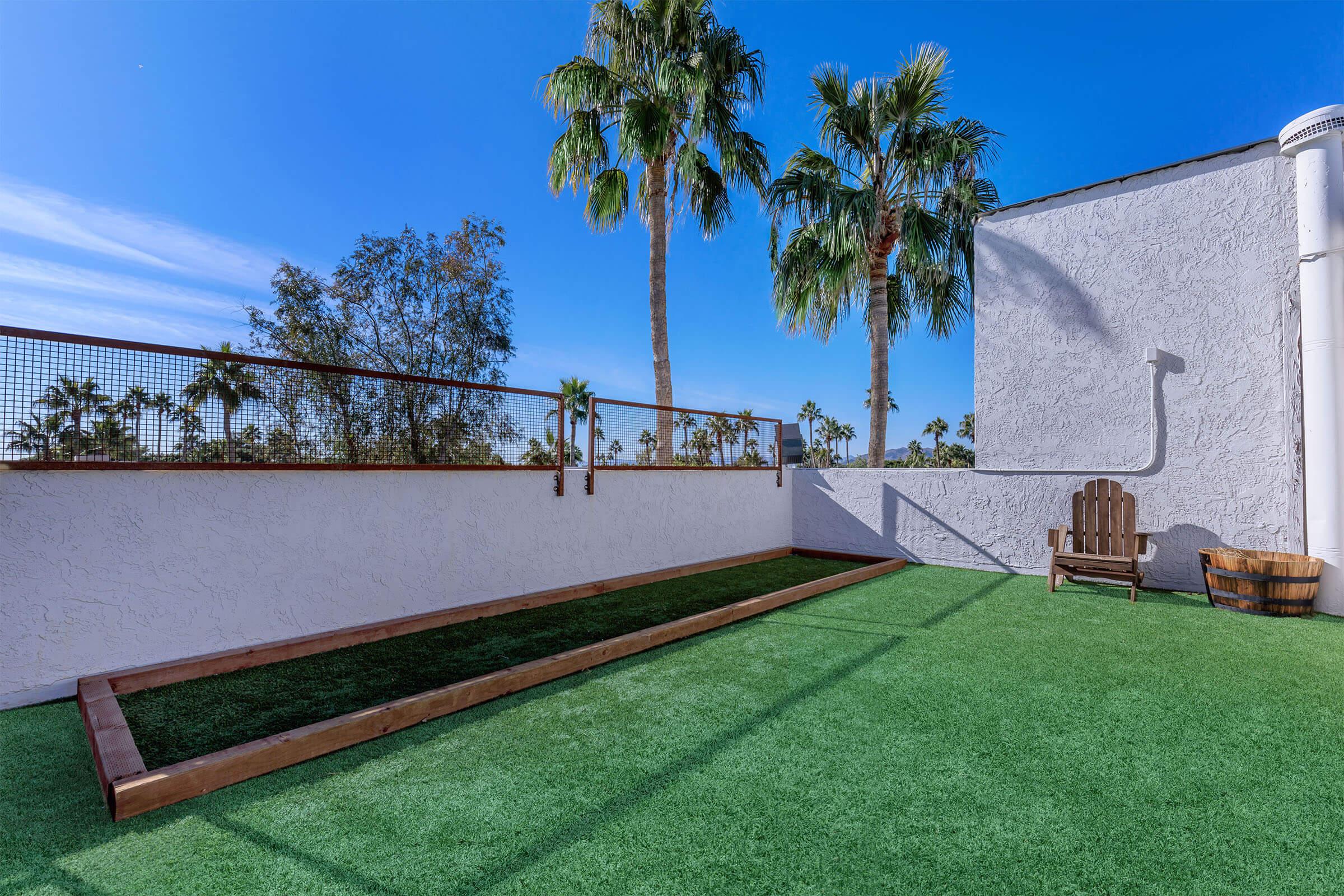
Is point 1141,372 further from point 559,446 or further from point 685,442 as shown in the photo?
point 559,446

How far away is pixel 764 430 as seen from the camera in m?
8.16

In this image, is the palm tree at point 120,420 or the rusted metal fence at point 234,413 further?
the palm tree at point 120,420

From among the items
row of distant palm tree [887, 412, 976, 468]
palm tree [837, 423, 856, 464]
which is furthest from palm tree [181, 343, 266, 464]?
palm tree [837, 423, 856, 464]

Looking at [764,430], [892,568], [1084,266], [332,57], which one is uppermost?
[332,57]

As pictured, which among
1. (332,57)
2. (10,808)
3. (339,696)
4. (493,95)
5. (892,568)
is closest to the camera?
(10,808)

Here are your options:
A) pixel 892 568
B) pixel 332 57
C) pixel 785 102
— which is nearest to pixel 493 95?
pixel 332 57

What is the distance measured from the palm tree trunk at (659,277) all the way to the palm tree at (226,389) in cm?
581

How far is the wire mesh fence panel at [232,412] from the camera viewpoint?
298cm

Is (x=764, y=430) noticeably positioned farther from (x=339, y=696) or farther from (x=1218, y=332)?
(x=339, y=696)

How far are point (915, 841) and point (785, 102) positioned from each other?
10934mm

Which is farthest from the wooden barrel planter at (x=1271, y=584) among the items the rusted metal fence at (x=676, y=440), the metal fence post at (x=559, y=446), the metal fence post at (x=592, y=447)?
the metal fence post at (x=559, y=446)

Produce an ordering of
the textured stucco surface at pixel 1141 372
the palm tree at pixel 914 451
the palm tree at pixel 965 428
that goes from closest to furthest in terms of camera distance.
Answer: the textured stucco surface at pixel 1141 372 < the palm tree at pixel 965 428 < the palm tree at pixel 914 451

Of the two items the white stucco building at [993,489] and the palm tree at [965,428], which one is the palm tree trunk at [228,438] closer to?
the white stucco building at [993,489]

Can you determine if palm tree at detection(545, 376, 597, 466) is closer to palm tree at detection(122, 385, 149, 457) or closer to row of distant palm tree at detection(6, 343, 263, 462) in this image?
row of distant palm tree at detection(6, 343, 263, 462)
